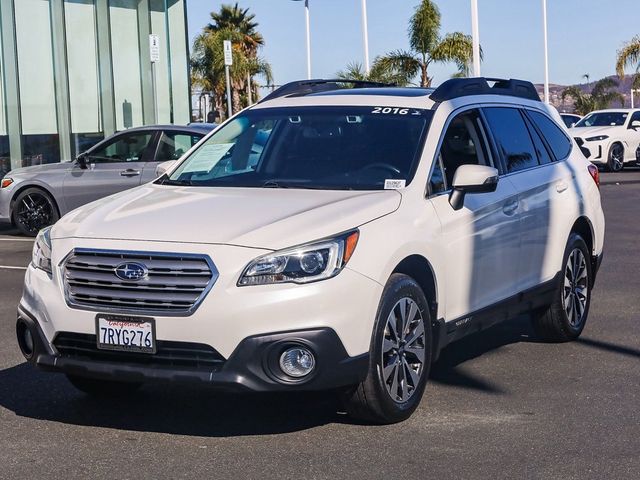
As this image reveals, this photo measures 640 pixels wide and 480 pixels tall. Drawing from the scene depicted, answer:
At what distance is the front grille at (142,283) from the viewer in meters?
5.46

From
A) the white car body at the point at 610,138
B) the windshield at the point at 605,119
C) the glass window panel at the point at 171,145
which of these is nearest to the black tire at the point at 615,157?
the white car body at the point at 610,138

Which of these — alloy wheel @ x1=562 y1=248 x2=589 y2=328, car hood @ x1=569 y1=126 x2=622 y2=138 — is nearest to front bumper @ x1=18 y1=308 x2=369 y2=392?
alloy wheel @ x1=562 y1=248 x2=589 y2=328

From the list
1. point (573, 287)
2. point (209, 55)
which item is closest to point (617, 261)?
point (573, 287)

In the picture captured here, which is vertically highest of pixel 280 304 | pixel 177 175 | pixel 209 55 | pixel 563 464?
pixel 209 55

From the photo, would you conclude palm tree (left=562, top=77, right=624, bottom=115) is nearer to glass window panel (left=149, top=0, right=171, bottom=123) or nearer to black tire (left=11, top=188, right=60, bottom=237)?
glass window panel (left=149, top=0, right=171, bottom=123)

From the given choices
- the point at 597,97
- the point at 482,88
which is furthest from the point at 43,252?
the point at 597,97

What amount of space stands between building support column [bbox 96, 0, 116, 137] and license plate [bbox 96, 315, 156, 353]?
69.8ft

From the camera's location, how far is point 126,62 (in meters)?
27.0

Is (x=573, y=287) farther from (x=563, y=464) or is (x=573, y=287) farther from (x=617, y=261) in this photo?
(x=617, y=261)

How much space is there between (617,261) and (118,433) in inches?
315

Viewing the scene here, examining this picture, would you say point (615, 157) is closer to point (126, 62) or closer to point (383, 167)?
point (126, 62)

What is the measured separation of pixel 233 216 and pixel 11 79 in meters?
19.4

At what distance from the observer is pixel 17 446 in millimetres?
5684

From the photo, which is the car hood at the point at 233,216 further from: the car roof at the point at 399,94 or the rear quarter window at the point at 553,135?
the rear quarter window at the point at 553,135
